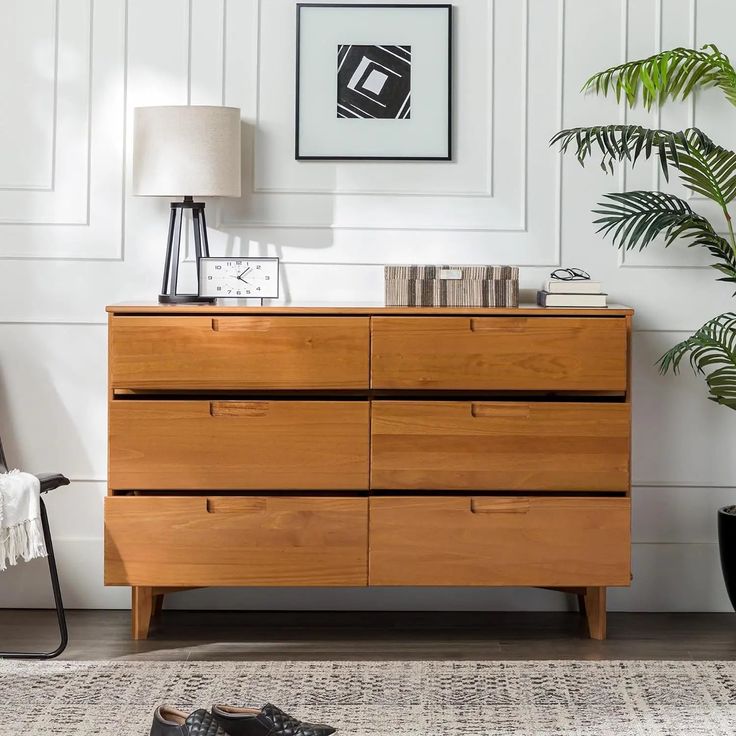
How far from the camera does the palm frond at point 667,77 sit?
2861 mm

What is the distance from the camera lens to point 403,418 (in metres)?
2.63

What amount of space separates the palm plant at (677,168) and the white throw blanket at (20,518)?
5.66 ft

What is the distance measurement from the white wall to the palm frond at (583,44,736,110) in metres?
0.05

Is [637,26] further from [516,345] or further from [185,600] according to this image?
[185,600]

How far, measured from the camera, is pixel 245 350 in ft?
8.60

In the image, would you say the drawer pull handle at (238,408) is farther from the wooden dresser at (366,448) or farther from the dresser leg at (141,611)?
the dresser leg at (141,611)

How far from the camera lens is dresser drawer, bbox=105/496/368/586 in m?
2.62

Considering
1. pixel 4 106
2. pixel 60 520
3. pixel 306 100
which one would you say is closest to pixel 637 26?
pixel 306 100

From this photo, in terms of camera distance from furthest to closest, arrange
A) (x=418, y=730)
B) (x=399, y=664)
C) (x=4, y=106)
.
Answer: (x=4, y=106), (x=399, y=664), (x=418, y=730)

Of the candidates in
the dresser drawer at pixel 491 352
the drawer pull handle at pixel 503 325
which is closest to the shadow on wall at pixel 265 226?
the dresser drawer at pixel 491 352

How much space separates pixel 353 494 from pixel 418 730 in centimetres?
71

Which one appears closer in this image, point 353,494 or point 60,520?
point 353,494

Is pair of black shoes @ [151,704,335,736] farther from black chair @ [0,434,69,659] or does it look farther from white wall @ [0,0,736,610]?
white wall @ [0,0,736,610]

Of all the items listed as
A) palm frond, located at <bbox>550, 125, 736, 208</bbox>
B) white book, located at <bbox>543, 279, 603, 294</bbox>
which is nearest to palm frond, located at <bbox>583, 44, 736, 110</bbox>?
palm frond, located at <bbox>550, 125, 736, 208</bbox>
